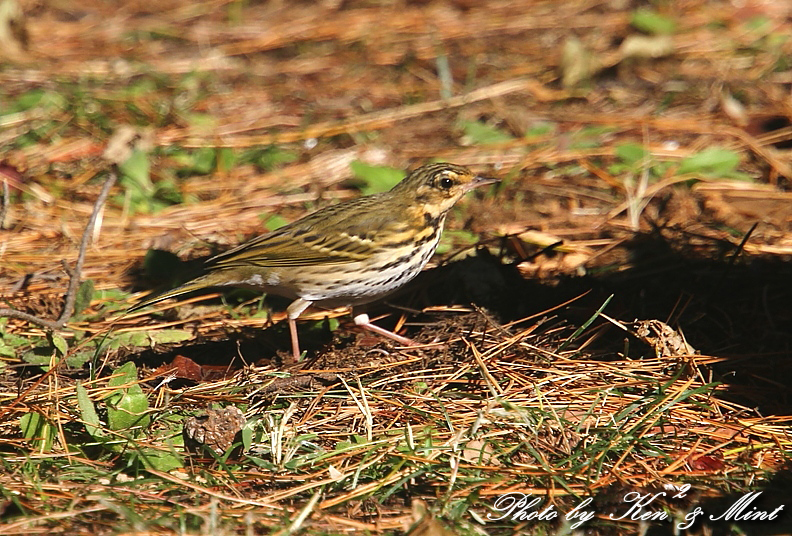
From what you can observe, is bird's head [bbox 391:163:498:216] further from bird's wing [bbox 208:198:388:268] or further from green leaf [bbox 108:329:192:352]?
green leaf [bbox 108:329:192:352]

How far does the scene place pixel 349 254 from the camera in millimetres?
4918

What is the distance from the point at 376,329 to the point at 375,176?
1883 mm

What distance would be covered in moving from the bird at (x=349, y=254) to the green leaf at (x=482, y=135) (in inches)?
88.2

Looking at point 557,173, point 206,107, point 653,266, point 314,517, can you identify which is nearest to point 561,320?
point 653,266

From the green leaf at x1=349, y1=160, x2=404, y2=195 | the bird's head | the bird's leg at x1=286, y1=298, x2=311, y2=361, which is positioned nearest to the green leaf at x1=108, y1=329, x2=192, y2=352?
the bird's leg at x1=286, y1=298, x2=311, y2=361

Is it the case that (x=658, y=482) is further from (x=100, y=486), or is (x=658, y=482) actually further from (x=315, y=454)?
(x=100, y=486)

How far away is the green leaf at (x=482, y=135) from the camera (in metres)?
7.35

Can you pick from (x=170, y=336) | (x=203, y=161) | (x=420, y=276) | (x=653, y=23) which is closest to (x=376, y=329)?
(x=420, y=276)

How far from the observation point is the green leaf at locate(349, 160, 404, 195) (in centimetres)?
655

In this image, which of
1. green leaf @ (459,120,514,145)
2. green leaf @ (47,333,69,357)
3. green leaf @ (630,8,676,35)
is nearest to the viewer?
green leaf @ (47,333,69,357)

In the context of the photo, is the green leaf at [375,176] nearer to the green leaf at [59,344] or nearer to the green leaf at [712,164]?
the green leaf at [712,164]

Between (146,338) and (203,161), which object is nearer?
(146,338)

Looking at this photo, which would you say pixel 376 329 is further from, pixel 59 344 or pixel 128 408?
pixel 59 344

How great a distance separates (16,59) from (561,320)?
6.18m
